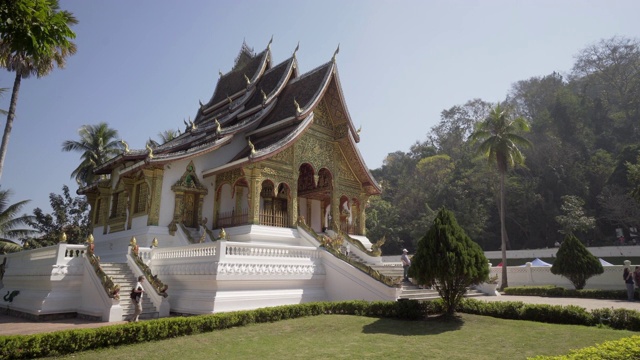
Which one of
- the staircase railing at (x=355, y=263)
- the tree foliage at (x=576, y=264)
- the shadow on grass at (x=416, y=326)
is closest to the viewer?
the shadow on grass at (x=416, y=326)

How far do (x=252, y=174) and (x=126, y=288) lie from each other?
5553 millimetres

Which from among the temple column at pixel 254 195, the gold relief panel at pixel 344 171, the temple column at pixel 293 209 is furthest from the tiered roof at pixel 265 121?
the temple column at pixel 293 209

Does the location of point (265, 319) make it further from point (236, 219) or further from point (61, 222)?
point (61, 222)

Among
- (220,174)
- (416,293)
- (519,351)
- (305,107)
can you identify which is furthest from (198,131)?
(519,351)

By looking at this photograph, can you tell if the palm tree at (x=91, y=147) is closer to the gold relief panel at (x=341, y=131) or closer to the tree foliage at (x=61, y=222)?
the tree foliage at (x=61, y=222)

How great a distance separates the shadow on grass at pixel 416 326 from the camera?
7695 mm

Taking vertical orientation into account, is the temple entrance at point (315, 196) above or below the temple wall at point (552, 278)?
above

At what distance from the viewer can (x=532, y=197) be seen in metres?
40.4

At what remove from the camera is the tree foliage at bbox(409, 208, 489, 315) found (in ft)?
28.6

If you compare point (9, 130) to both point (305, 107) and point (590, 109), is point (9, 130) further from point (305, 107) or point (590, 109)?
point (590, 109)

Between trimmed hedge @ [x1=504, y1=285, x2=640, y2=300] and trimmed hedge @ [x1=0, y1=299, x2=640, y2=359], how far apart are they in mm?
7279

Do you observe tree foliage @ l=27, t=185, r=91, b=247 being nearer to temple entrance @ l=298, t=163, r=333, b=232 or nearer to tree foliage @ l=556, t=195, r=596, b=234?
temple entrance @ l=298, t=163, r=333, b=232

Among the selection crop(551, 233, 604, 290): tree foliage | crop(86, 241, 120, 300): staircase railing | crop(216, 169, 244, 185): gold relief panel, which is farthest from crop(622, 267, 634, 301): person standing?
crop(86, 241, 120, 300): staircase railing

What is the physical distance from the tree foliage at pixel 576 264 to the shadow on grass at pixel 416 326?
33.0ft
